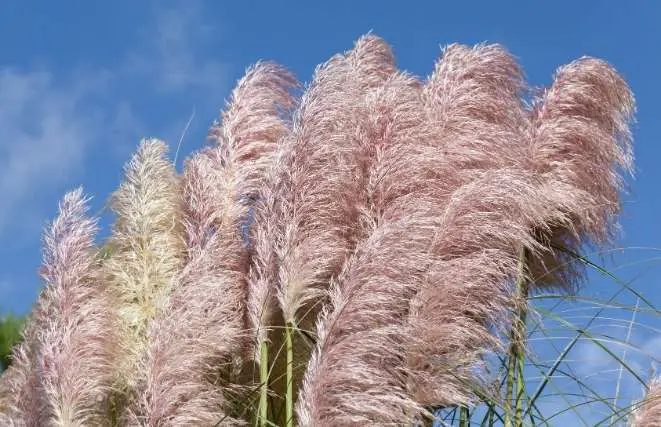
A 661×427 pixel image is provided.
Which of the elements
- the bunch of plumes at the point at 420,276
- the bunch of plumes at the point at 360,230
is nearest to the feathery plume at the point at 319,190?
the bunch of plumes at the point at 360,230

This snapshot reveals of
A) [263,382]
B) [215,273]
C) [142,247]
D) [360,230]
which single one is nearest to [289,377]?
[263,382]

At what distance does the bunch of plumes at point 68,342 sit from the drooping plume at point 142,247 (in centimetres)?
8

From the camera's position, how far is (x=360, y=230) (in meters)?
4.37

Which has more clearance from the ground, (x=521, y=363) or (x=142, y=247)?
(x=142, y=247)

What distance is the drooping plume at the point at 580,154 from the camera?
494 centimetres

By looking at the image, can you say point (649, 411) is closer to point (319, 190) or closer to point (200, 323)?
point (319, 190)

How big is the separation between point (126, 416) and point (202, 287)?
0.62 metres

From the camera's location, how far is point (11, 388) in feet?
16.1

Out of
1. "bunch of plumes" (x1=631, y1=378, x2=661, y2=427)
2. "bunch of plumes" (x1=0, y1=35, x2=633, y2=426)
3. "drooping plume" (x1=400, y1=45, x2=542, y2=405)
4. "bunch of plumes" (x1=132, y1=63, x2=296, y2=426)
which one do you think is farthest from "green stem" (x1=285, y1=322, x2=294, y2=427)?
"bunch of plumes" (x1=631, y1=378, x2=661, y2=427)

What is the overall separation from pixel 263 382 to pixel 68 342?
0.83 meters

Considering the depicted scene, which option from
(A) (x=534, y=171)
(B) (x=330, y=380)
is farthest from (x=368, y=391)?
(A) (x=534, y=171)

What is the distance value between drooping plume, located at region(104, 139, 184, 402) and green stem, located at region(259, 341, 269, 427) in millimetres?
463

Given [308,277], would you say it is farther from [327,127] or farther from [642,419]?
[642,419]

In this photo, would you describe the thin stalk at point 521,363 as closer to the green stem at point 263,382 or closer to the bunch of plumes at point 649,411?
the bunch of plumes at point 649,411
